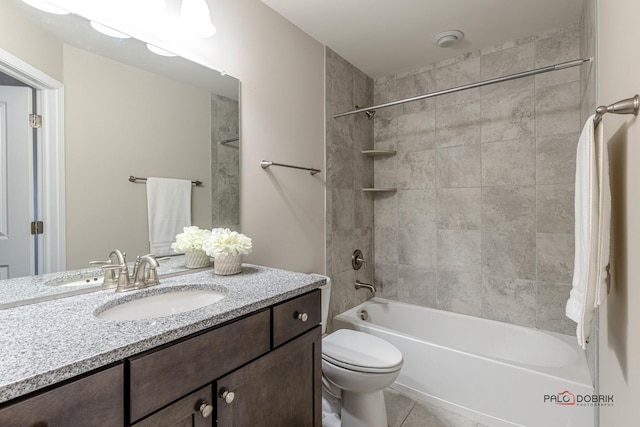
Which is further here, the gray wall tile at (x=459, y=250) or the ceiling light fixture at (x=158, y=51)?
the gray wall tile at (x=459, y=250)

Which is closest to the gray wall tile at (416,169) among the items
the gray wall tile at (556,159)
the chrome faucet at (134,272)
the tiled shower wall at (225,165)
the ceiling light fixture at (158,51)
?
the gray wall tile at (556,159)

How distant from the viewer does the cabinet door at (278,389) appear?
0.85 metres

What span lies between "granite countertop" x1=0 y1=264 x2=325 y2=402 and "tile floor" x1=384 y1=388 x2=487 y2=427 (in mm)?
1247

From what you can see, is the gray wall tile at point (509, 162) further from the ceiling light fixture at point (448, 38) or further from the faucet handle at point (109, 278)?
the faucet handle at point (109, 278)

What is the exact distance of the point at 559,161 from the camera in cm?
197

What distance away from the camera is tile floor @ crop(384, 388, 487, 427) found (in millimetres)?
1716

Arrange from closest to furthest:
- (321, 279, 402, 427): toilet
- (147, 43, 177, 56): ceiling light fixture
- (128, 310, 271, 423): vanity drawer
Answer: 1. (128, 310, 271, 423): vanity drawer
2. (147, 43, 177, 56): ceiling light fixture
3. (321, 279, 402, 427): toilet

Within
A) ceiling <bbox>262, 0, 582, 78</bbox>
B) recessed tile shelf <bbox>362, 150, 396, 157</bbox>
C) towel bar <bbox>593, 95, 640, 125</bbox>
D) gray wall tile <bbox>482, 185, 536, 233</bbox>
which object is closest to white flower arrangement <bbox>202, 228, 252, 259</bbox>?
towel bar <bbox>593, 95, 640, 125</bbox>

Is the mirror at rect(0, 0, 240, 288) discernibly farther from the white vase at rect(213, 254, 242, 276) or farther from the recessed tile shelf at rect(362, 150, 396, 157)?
the recessed tile shelf at rect(362, 150, 396, 157)

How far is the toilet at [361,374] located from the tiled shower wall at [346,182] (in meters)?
0.63

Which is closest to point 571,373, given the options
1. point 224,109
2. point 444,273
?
point 444,273

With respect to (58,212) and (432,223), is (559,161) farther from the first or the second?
(58,212)

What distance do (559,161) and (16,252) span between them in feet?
9.17

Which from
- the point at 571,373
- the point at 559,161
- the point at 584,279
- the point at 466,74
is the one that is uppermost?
the point at 466,74
